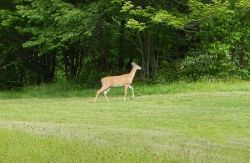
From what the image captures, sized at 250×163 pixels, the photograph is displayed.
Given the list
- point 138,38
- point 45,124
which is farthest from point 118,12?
point 45,124

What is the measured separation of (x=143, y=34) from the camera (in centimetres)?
3111

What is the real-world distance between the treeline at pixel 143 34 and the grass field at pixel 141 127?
3.04 m

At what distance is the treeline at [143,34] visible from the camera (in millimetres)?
27766

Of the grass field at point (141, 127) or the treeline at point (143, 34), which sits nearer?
the grass field at point (141, 127)

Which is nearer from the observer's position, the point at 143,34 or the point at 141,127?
the point at 141,127

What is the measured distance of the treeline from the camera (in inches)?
1093

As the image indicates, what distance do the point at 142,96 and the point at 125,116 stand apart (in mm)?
7010

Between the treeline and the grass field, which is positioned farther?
the treeline

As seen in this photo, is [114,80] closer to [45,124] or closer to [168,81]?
[168,81]

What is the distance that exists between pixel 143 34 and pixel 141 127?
1613 cm

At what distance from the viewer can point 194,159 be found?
977 cm

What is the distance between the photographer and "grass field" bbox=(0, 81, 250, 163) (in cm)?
1029

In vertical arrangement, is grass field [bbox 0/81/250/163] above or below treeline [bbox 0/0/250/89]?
below

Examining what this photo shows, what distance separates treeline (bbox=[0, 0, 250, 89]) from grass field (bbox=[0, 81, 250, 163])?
3042 mm
